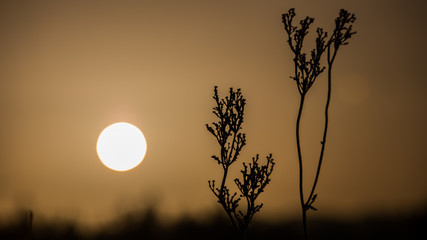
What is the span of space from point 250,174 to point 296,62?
1.25m

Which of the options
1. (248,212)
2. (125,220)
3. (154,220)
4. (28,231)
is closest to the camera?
(248,212)

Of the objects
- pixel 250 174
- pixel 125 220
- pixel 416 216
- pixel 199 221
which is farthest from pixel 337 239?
pixel 250 174

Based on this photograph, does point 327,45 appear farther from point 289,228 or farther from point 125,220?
point 289,228

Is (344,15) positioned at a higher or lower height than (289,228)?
higher

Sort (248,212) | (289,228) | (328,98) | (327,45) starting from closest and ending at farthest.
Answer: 1. (328,98)
2. (327,45)
3. (248,212)
4. (289,228)

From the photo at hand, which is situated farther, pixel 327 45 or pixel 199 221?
pixel 199 221

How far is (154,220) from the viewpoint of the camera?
1591 inches

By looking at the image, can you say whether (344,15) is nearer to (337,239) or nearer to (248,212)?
(248,212)

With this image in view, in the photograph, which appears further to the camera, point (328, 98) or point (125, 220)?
point (125, 220)

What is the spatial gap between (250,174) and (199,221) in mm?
41902

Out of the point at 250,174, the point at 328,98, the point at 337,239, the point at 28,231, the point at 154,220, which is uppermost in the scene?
the point at 328,98

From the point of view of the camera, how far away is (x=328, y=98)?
405 cm

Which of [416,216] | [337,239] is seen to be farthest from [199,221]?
[416,216]

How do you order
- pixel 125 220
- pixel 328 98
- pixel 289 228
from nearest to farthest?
1. pixel 328 98
2. pixel 125 220
3. pixel 289 228
